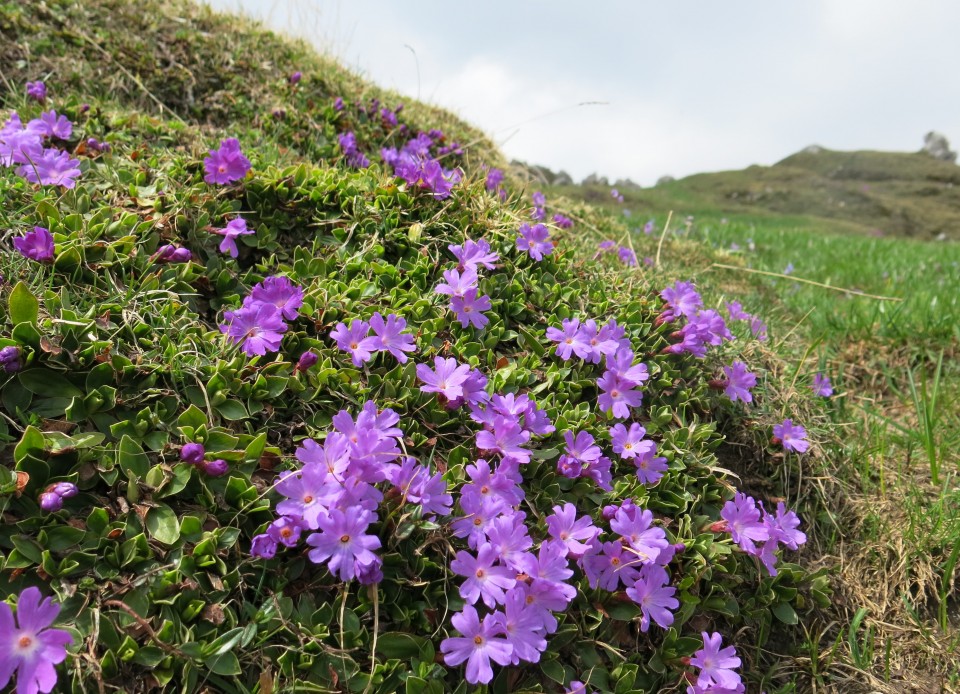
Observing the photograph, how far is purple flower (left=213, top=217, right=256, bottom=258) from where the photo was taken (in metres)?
2.59

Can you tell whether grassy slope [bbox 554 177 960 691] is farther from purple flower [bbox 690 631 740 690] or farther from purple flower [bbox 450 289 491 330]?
purple flower [bbox 450 289 491 330]

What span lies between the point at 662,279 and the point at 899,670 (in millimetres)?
2197

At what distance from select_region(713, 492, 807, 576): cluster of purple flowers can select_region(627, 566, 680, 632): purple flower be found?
397 mm

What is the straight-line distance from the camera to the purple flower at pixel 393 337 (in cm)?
229

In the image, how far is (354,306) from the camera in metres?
2.53

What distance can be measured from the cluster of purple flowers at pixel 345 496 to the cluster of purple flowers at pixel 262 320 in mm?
496

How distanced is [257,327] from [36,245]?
827mm

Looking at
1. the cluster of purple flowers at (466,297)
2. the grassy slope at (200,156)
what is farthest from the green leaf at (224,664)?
the cluster of purple flowers at (466,297)

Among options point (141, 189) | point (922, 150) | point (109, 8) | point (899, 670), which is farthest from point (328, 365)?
point (922, 150)

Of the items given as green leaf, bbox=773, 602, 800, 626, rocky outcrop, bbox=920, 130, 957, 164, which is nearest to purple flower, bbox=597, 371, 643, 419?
green leaf, bbox=773, 602, 800, 626

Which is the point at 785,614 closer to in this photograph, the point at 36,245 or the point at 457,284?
the point at 457,284

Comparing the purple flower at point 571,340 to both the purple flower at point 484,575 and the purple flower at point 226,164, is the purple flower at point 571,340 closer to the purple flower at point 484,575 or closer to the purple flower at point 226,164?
the purple flower at point 484,575

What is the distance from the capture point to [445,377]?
2.25m

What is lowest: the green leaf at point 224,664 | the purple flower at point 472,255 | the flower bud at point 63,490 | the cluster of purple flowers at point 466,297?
the green leaf at point 224,664
